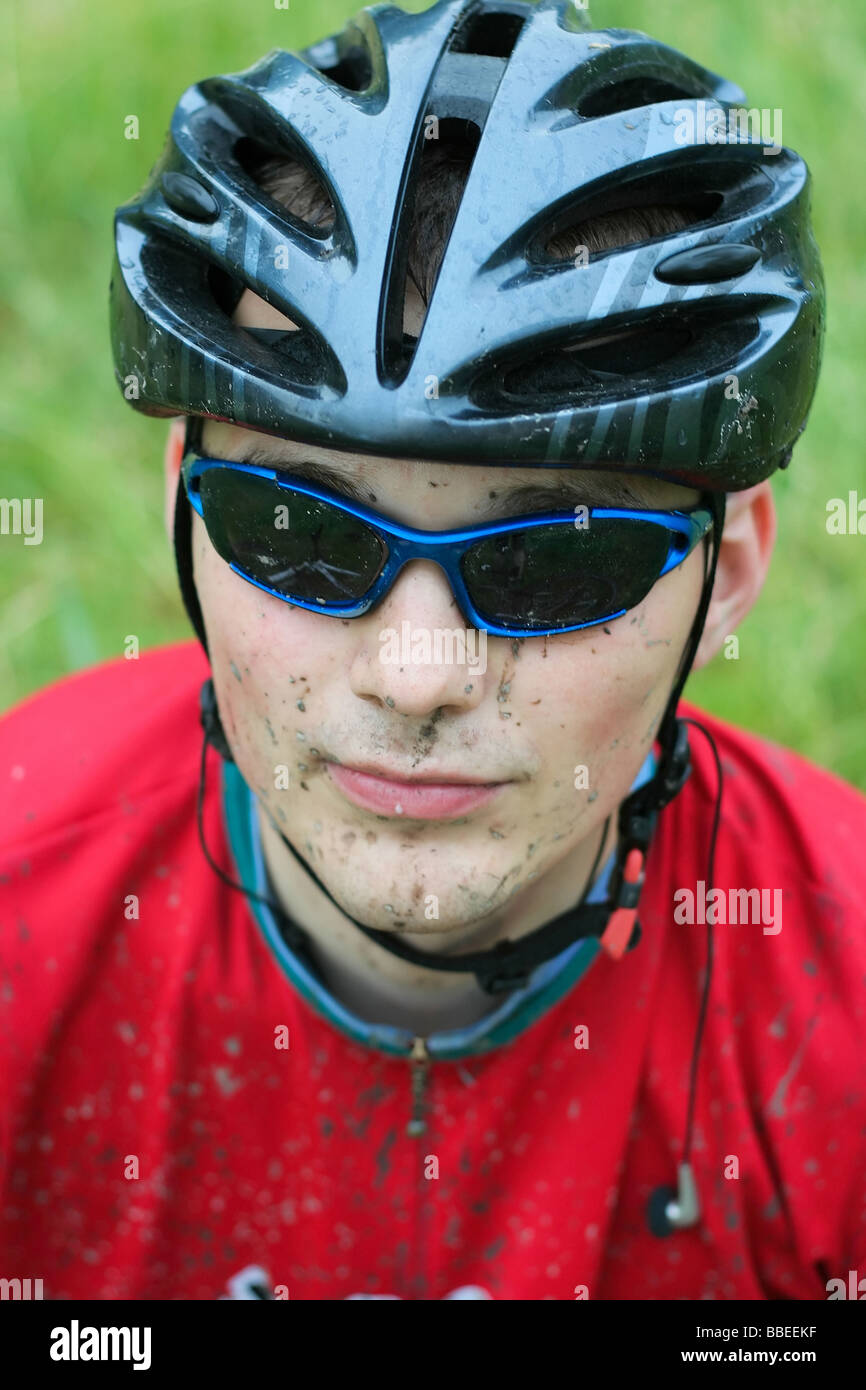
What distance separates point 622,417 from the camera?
6.50 ft

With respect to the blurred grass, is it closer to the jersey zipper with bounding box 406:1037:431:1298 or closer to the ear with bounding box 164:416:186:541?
the ear with bounding box 164:416:186:541

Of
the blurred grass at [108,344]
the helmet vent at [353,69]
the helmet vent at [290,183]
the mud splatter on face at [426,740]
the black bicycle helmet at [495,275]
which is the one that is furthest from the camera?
the blurred grass at [108,344]

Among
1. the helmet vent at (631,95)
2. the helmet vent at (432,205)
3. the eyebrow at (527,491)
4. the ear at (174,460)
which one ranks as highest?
the helmet vent at (631,95)

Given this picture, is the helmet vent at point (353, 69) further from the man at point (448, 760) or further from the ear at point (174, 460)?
the ear at point (174, 460)

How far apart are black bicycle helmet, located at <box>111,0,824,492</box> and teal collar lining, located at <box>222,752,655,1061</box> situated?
80cm

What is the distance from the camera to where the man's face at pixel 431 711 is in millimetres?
2021

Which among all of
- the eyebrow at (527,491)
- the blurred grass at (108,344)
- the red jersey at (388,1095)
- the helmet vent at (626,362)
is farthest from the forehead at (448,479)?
the blurred grass at (108,344)

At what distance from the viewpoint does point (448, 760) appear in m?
2.08

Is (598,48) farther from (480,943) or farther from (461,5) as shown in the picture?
(480,943)

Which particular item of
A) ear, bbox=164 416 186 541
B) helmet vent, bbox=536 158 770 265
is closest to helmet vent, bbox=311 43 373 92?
helmet vent, bbox=536 158 770 265

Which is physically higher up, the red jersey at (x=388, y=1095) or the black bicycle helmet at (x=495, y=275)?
the black bicycle helmet at (x=495, y=275)

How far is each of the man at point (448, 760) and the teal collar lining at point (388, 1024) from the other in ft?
0.04

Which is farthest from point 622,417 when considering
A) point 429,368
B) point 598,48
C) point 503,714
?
point 598,48

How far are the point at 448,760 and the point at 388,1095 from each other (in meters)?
0.89
